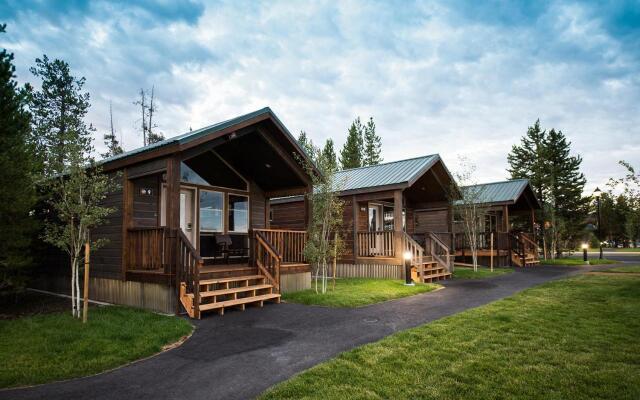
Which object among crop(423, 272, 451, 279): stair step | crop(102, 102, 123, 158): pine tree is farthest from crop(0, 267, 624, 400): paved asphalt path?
crop(102, 102, 123, 158): pine tree

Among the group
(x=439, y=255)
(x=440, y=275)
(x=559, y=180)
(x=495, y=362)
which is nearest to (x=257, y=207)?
(x=440, y=275)

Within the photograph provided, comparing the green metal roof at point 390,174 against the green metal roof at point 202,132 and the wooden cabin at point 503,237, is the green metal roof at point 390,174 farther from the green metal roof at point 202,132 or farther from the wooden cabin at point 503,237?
the wooden cabin at point 503,237

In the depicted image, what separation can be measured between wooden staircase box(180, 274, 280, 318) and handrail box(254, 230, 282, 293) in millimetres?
149

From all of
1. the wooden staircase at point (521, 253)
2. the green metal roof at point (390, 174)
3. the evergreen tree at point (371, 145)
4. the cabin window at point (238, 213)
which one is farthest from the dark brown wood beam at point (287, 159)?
the evergreen tree at point (371, 145)

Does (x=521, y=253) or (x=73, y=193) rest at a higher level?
(x=73, y=193)

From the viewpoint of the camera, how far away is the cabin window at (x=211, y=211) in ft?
35.5

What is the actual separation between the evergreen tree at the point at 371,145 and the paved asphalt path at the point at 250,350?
3303cm

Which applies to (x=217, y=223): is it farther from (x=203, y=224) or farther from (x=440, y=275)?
(x=440, y=275)

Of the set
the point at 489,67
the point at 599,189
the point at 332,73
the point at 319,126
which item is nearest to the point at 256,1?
the point at 332,73

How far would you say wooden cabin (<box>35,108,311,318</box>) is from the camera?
24.8 ft

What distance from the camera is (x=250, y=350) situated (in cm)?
498

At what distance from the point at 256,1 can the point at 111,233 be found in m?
10.4

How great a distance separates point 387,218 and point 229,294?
10.2 m

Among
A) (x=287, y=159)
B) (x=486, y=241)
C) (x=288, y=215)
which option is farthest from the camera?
(x=486, y=241)
